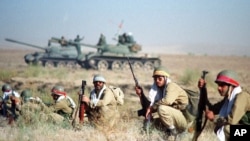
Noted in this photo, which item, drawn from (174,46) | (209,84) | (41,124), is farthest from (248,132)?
(174,46)

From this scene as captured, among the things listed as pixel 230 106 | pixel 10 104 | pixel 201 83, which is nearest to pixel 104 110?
pixel 201 83

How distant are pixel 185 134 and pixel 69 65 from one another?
22.5 metres

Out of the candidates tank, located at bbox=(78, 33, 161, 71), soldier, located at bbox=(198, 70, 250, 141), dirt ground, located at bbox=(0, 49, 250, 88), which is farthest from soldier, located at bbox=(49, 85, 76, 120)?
tank, located at bbox=(78, 33, 161, 71)

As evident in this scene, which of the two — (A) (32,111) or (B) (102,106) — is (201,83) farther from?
(A) (32,111)

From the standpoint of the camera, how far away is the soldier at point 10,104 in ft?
27.4

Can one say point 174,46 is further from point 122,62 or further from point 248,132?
point 248,132

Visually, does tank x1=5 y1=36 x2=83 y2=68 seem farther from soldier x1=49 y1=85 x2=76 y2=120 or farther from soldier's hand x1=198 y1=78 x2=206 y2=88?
soldier's hand x1=198 y1=78 x2=206 y2=88

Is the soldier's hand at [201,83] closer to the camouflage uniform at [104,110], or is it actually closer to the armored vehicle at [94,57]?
the camouflage uniform at [104,110]

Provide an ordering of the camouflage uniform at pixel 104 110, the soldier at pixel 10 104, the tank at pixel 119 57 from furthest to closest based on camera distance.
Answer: the tank at pixel 119 57 < the soldier at pixel 10 104 < the camouflage uniform at pixel 104 110

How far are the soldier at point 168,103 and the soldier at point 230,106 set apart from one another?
1.18 metres

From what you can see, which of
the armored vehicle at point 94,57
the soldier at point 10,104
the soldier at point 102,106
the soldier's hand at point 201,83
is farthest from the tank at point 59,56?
the soldier's hand at point 201,83

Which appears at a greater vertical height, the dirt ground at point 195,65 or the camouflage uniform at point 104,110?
the camouflage uniform at point 104,110

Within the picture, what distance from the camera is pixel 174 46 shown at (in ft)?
379

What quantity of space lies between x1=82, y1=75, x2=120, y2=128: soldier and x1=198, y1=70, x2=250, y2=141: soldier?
229 cm
